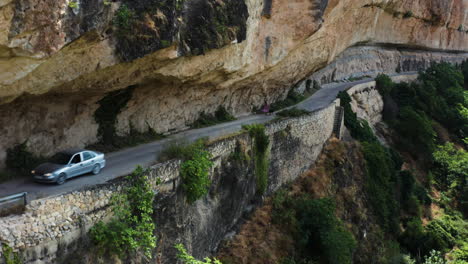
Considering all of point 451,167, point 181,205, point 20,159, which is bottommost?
point 451,167

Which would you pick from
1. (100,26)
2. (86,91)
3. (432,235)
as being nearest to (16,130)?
(86,91)

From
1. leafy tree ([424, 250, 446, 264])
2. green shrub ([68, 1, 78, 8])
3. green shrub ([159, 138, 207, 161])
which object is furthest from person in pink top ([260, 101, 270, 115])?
green shrub ([68, 1, 78, 8])

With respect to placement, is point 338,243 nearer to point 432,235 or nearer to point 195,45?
point 432,235

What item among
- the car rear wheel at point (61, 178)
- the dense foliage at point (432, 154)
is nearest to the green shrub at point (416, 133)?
the dense foliage at point (432, 154)

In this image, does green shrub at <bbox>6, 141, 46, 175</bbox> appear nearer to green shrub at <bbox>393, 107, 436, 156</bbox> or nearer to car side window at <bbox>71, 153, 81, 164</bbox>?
car side window at <bbox>71, 153, 81, 164</bbox>

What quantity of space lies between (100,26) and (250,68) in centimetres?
943

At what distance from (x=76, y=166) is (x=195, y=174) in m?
3.11

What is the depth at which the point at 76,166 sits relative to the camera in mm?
10531

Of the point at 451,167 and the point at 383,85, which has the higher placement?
the point at 383,85

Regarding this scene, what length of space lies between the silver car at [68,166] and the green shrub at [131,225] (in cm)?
196

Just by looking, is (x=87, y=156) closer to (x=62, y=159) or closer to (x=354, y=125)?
(x=62, y=159)


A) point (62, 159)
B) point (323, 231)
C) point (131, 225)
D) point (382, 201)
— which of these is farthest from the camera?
point (382, 201)

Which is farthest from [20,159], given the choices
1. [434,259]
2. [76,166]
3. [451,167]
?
[451,167]

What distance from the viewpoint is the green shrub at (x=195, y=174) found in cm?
1120
